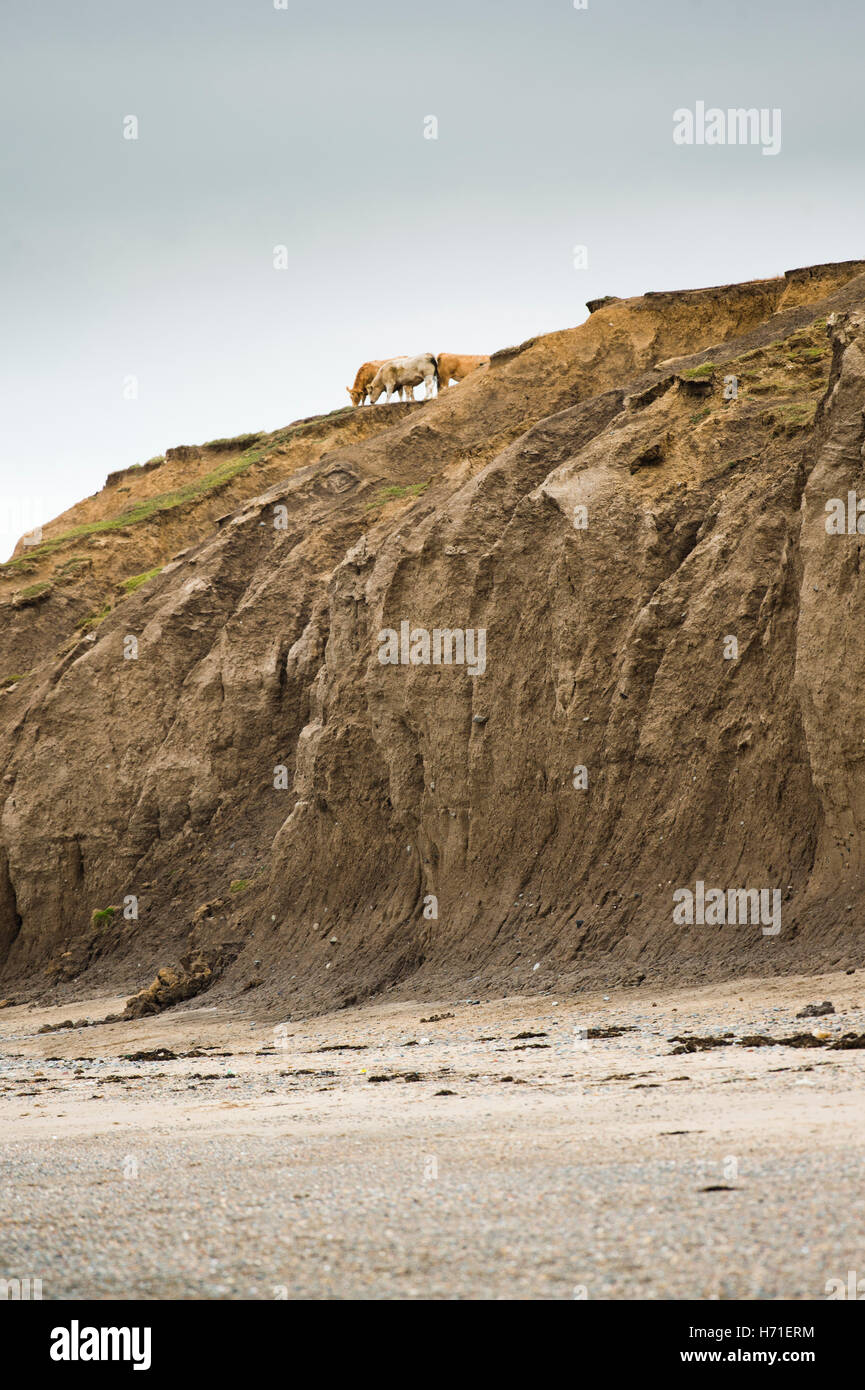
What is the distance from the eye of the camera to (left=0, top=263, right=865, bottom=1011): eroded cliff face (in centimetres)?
1705

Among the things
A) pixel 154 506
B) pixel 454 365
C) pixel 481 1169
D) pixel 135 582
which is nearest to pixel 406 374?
pixel 454 365

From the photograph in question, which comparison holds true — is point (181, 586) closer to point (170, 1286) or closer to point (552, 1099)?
point (552, 1099)

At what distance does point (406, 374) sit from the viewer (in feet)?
152

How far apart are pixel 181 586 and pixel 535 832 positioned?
17.9 metres

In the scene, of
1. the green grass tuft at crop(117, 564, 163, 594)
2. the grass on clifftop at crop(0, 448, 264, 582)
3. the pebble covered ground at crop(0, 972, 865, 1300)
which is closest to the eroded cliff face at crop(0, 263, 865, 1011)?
the pebble covered ground at crop(0, 972, 865, 1300)

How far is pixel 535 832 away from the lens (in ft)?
66.6

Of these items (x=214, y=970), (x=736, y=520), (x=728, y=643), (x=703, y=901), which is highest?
(x=736, y=520)

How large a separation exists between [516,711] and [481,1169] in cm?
1478

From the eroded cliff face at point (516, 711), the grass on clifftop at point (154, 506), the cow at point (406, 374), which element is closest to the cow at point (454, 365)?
the cow at point (406, 374)

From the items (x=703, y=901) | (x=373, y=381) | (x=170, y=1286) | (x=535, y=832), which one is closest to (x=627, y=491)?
(x=535, y=832)

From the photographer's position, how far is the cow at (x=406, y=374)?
4638 cm

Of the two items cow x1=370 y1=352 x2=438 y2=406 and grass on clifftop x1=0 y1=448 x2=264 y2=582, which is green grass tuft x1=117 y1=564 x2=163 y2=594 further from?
cow x1=370 y1=352 x2=438 y2=406

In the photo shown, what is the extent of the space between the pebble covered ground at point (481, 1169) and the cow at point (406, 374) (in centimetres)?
3538

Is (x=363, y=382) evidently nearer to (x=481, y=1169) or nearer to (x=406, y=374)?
(x=406, y=374)
